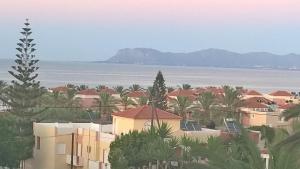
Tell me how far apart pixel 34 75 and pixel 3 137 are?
11.2m

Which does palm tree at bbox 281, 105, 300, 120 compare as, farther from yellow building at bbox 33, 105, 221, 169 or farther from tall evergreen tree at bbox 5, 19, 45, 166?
tall evergreen tree at bbox 5, 19, 45, 166

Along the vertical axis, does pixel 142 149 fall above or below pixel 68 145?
above

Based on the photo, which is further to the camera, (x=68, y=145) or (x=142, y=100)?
(x=142, y=100)

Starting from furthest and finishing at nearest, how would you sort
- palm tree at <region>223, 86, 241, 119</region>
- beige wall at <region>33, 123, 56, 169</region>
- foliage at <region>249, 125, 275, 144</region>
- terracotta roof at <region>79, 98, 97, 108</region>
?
1. terracotta roof at <region>79, 98, 97, 108</region>
2. palm tree at <region>223, 86, 241, 119</region>
3. beige wall at <region>33, 123, 56, 169</region>
4. foliage at <region>249, 125, 275, 144</region>

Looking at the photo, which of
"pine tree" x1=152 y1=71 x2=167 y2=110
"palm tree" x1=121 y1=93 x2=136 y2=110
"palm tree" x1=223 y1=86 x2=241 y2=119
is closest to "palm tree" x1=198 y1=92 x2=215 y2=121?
"palm tree" x1=223 y1=86 x2=241 y2=119

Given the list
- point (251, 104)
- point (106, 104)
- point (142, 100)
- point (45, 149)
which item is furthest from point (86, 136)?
point (251, 104)

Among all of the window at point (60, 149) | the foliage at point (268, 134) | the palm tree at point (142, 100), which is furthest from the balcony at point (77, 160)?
the palm tree at point (142, 100)

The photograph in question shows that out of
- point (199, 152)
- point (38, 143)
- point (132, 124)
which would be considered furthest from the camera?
point (38, 143)

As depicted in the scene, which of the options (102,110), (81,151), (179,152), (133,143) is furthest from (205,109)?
(179,152)

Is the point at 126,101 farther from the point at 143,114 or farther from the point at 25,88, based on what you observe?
the point at 143,114

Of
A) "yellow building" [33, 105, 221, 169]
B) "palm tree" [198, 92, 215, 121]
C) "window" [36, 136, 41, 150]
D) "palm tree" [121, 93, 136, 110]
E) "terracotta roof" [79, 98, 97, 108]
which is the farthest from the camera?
"terracotta roof" [79, 98, 97, 108]

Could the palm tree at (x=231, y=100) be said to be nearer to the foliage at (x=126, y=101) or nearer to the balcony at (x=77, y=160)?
the foliage at (x=126, y=101)

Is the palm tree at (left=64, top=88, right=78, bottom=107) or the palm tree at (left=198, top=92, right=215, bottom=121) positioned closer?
the palm tree at (left=198, top=92, right=215, bottom=121)

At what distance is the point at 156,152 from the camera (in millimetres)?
20609
